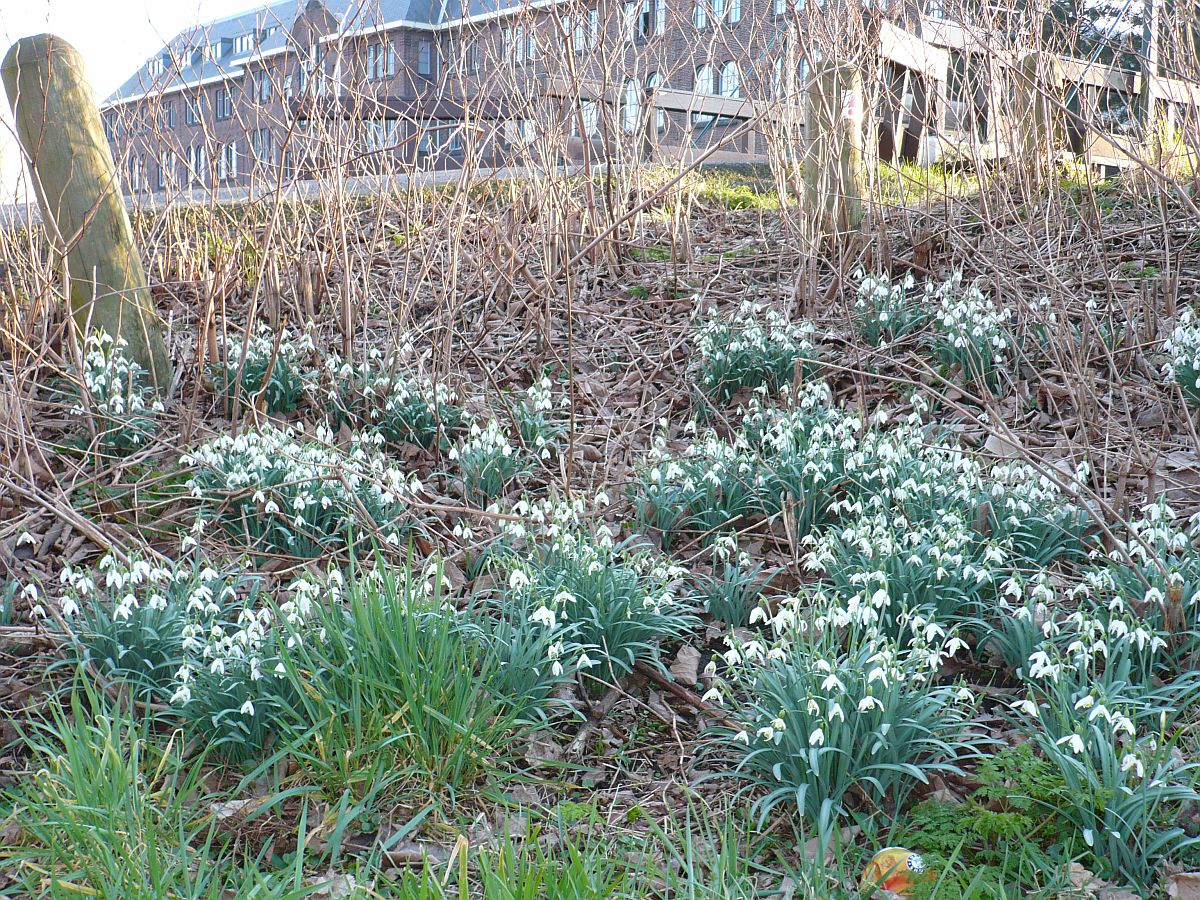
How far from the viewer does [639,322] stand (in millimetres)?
6047

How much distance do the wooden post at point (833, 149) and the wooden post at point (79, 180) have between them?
12.4 ft

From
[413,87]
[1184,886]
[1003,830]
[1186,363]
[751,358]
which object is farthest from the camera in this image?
→ [413,87]

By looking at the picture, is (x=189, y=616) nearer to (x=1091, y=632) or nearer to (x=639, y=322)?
(x=1091, y=632)

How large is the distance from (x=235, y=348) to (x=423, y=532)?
2120 millimetres

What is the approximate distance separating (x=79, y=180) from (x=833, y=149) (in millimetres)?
4088

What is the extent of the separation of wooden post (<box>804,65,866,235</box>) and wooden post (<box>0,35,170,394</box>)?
3.79m

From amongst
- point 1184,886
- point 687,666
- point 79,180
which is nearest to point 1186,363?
point 687,666

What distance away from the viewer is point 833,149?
5.83 meters

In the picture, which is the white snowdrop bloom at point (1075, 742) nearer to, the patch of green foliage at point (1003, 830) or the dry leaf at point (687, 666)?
the patch of green foliage at point (1003, 830)

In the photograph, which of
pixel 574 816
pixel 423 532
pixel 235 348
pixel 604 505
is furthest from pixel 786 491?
pixel 235 348

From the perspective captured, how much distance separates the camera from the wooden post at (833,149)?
5.93 meters

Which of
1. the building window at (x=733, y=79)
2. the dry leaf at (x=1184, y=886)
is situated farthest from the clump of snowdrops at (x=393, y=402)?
the dry leaf at (x=1184, y=886)

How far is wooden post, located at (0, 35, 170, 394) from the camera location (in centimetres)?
479

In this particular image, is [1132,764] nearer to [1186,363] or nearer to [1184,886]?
→ [1184,886]
